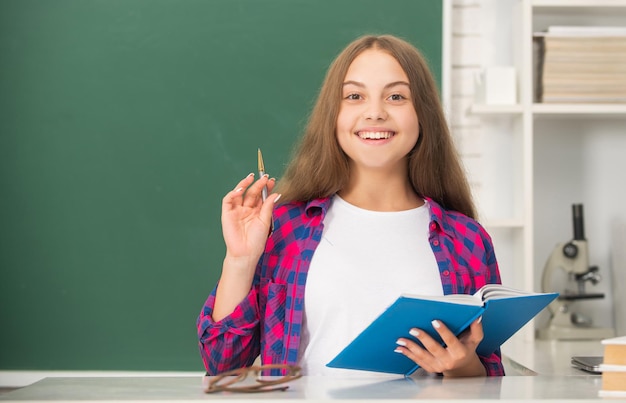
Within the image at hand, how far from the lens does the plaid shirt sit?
1.69 meters

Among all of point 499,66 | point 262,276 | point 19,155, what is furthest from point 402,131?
point 19,155

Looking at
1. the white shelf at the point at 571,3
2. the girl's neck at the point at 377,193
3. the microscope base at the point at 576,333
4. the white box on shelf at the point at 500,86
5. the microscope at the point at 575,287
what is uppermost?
the white shelf at the point at 571,3

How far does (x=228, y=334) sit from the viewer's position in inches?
66.1

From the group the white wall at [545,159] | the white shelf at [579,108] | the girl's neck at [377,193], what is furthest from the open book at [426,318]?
the white wall at [545,159]

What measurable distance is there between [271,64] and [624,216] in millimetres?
1397

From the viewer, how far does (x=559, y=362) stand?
240 cm

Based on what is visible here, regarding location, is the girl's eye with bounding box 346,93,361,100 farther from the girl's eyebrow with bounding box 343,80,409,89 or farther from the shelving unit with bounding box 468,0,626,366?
the shelving unit with bounding box 468,0,626,366

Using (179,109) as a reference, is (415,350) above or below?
below

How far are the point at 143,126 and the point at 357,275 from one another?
164 cm

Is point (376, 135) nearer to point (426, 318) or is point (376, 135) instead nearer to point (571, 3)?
point (426, 318)

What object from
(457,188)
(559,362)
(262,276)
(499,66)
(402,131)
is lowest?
(559,362)

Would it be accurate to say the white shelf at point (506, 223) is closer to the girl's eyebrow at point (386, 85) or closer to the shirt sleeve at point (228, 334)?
the girl's eyebrow at point (386, 85)

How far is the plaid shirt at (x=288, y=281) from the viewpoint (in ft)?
5.54

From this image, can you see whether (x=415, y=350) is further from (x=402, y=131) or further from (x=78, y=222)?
(x=78, y=222)
